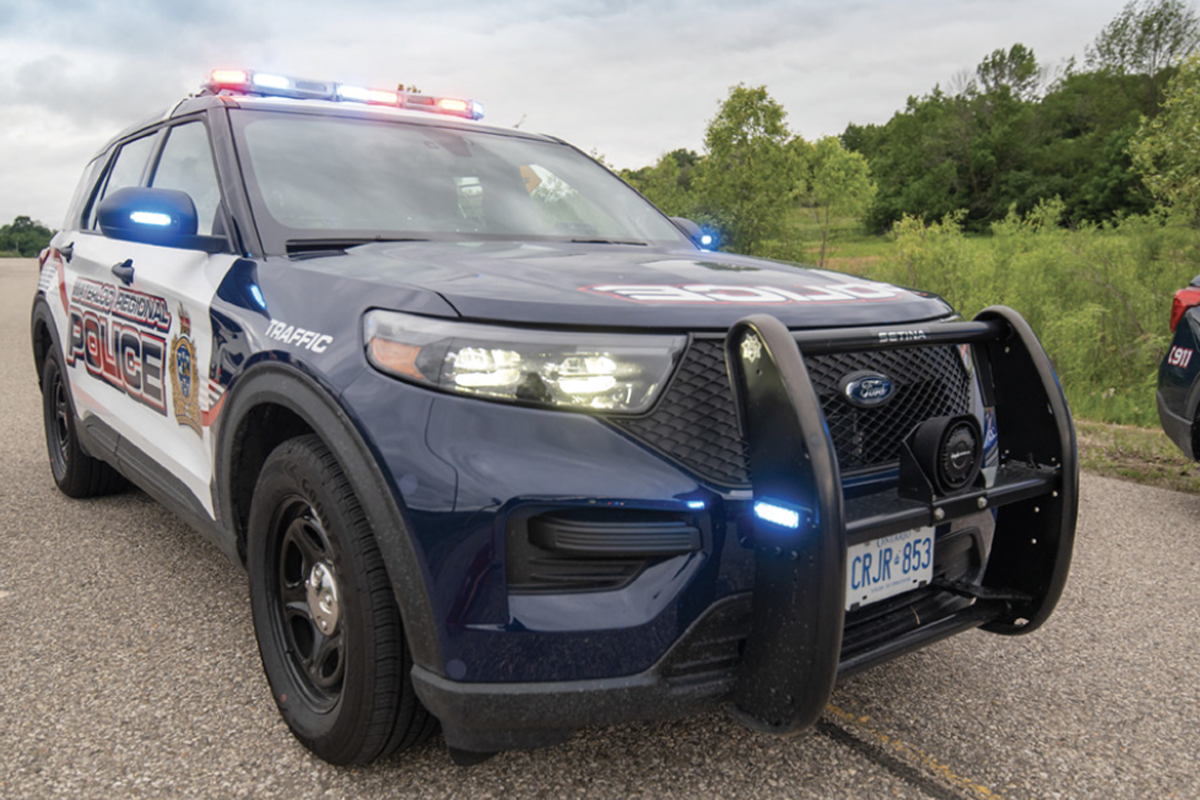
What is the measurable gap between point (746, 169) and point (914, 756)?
26126 mm

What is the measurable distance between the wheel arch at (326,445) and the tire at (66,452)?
2179 millimetres

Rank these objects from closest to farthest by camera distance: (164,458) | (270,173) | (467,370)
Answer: (467,370) < (270,173) < (164,458)

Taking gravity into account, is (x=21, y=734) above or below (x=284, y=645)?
below

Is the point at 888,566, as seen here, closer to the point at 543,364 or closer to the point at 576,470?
the point at 576,470

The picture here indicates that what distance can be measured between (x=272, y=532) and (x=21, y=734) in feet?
2.84

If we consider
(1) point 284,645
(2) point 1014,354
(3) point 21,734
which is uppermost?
(2) point 1014,354

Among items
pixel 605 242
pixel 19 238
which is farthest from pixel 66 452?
pixel 19 238

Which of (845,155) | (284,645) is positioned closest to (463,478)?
(284,645)

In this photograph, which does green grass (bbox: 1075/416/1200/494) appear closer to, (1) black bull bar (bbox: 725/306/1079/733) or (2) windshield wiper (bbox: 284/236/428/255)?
(1) black bull bar (bbox: 725/306/1079/733)

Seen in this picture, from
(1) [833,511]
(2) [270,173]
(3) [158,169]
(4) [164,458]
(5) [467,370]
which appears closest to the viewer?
(1) [833,511]

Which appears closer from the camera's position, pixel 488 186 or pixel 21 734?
pixel 21 734

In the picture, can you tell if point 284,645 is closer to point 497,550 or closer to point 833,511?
point 497,550

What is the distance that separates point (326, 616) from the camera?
2.26 metres

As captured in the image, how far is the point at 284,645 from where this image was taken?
2492mm
